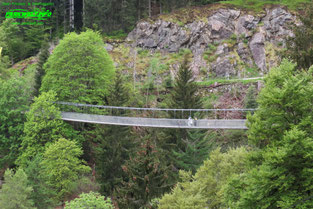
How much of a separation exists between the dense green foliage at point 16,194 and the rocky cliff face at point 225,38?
2033 centimetres

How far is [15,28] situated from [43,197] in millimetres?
28843

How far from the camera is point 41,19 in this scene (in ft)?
145

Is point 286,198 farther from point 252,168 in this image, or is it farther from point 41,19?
point 41,19

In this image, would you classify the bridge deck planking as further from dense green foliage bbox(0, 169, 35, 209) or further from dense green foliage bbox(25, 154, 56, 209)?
dense green foliage bbox(0, 169, 35, 209)

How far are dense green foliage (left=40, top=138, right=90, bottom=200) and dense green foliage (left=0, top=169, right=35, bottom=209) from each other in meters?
2.47

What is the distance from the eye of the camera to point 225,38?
35.4m

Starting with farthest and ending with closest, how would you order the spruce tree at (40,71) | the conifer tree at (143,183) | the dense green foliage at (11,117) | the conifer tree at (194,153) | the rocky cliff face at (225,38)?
1. the rocky cliff face at (225,38)
2. the spruce tree at (40,71)
3. the dense green foliage at (11,117)
4. the conifer tree at (194,153)
5. the conifer tree at (143,183)

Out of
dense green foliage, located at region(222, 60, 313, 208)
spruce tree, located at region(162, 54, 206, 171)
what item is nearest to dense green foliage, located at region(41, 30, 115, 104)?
spruce tree, located at region(162, 54, 206, 171)

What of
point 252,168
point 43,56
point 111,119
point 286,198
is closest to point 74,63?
point 43,56

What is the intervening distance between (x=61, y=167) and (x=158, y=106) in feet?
33.9

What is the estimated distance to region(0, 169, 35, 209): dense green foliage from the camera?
17.5m

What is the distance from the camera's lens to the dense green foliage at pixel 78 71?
25.4 metres

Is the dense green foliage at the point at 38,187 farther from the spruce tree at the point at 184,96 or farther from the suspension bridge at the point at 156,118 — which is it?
the spruce tree at the point at 184,96

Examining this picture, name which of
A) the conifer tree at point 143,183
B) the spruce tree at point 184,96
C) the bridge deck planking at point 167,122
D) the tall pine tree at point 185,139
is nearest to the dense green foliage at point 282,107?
the conifer tree at point 143,183
